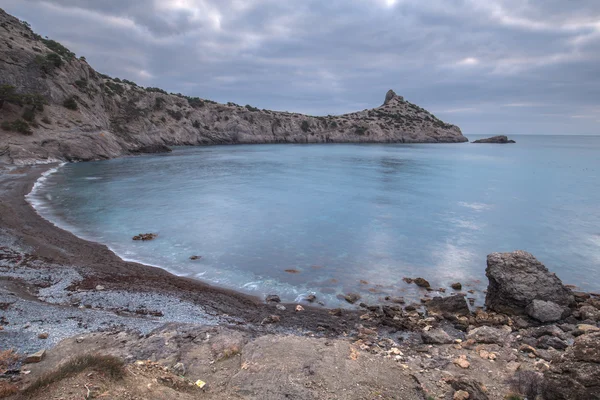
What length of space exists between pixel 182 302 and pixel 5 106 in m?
42.6

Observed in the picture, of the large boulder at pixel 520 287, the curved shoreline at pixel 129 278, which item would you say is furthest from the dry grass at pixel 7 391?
the large boulder at pixel 520 287

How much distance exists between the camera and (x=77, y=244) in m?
13.8

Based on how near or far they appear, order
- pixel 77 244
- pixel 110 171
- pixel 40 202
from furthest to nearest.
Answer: pixel 110 171, pixel 40 202, pixel 77 244

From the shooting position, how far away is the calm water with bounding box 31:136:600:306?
12844 mm

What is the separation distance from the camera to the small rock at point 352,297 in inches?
412

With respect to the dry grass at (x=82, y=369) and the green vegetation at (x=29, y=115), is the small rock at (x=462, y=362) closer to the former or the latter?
the dry grass at (x=82, y=369)

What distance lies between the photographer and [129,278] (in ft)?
35.5

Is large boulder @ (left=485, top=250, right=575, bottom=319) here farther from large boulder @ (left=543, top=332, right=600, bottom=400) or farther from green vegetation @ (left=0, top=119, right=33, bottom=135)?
green vegetation @ (left=0, top=119, right=33, bottom=135)

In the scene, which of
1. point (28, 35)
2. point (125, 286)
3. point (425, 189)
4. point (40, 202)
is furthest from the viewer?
point (28, 35)

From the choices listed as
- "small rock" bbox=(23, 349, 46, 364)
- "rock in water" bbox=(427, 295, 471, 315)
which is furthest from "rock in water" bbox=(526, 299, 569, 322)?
"small rock" bbox=(23, 349, 46, 364)

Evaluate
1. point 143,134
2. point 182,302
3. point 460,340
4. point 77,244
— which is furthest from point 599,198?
point 143,134

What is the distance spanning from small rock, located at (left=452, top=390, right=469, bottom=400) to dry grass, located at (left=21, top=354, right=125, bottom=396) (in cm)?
486

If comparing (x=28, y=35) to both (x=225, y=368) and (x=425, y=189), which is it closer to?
(x=425, y=189)

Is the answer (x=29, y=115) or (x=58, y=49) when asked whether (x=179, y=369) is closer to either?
(x=29, y=115)
